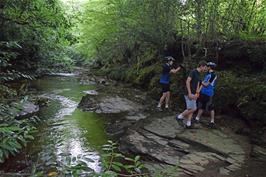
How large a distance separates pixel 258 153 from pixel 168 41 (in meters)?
10.2

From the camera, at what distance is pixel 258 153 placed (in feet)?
26.4

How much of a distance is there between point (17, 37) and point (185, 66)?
25.8 feet

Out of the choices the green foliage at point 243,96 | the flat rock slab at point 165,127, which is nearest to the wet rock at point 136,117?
the flat rock slab at point 165,127

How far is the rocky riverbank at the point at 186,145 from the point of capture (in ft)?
23.5

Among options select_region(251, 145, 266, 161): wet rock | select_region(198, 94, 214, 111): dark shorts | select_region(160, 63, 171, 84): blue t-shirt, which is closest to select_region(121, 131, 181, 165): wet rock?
select_region(251, 145, 266, 161): wet rock

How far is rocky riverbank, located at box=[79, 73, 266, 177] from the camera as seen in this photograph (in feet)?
23.5

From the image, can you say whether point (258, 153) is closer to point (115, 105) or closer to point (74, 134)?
point (74, 134)

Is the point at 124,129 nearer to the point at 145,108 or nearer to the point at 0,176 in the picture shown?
the point at 145,108

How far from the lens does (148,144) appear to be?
8586 mm

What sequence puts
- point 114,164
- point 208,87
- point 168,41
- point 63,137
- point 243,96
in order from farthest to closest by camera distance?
point 168,41 < point 243,96 < point 208,87 < point 63,137 < point 114,164

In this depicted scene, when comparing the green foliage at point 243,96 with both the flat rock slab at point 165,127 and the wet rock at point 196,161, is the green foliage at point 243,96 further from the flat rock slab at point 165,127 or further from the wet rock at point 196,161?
the wet rock at point 196,161

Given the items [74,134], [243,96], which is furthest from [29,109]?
[243,96]

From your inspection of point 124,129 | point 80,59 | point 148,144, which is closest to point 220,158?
point 148,144

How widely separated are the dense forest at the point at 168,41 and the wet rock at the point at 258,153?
3.44 ft
